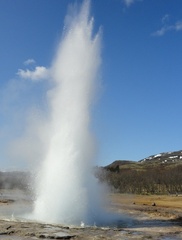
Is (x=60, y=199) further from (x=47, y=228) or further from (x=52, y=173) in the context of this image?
(x=47, y=228)

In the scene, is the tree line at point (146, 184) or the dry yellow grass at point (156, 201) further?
the tree line at point (146, 184)

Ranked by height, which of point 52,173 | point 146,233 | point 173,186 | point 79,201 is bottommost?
point 146,233

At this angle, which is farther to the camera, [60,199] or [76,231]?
[60,199]

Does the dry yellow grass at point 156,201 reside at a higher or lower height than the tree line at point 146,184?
lower

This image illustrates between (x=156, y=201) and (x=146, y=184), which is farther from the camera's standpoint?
(x=146, y=184)

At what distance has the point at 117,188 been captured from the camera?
9950cm

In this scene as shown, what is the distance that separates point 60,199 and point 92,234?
6519 mm

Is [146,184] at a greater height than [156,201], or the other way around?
[146,184]

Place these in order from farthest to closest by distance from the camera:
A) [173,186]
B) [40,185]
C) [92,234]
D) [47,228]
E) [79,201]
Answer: [173,186] < [40,185] < [79,201] < [47,228] < [92,234]

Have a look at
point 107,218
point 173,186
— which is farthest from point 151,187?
point 107,218

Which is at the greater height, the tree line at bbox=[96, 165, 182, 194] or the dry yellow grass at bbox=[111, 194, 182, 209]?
the tree line at bbox=[96, 165, 182, 194]

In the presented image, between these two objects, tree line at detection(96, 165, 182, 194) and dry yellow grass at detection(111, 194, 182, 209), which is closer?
dry yellow grass at detection(111, 194, 182, 209)

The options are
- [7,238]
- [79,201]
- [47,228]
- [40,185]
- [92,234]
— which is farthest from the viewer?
[40,185]

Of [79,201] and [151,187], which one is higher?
[151,187]
